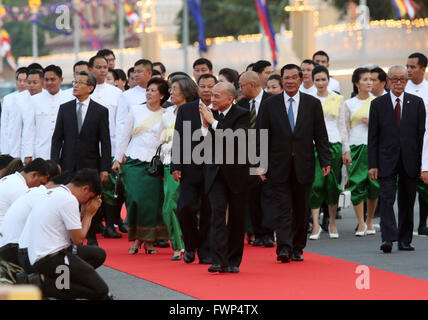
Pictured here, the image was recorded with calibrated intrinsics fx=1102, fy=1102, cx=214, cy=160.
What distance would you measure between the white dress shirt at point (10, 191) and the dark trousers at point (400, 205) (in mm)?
4248

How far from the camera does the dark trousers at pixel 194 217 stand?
1162 centimetres

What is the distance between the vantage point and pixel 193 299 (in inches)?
361

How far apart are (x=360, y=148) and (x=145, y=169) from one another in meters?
3.39

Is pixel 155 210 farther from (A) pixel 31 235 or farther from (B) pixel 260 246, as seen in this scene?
(A) pixel 31 235

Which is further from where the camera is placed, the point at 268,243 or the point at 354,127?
the point at 354,127

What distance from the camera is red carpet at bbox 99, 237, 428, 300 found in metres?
9.38

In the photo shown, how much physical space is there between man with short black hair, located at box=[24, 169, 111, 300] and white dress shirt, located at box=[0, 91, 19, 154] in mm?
5691

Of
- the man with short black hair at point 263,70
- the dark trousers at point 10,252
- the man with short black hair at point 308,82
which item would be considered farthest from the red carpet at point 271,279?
the man with short black hair at point 263,70

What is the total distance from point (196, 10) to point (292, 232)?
32.8m

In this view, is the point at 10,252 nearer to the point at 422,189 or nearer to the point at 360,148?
the point at 422,189

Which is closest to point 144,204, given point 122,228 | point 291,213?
point 291,213

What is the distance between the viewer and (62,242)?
29.6 feet

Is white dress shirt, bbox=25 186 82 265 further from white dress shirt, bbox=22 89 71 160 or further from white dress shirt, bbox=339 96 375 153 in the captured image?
white dress shirt, bbox=339 96 375 153
